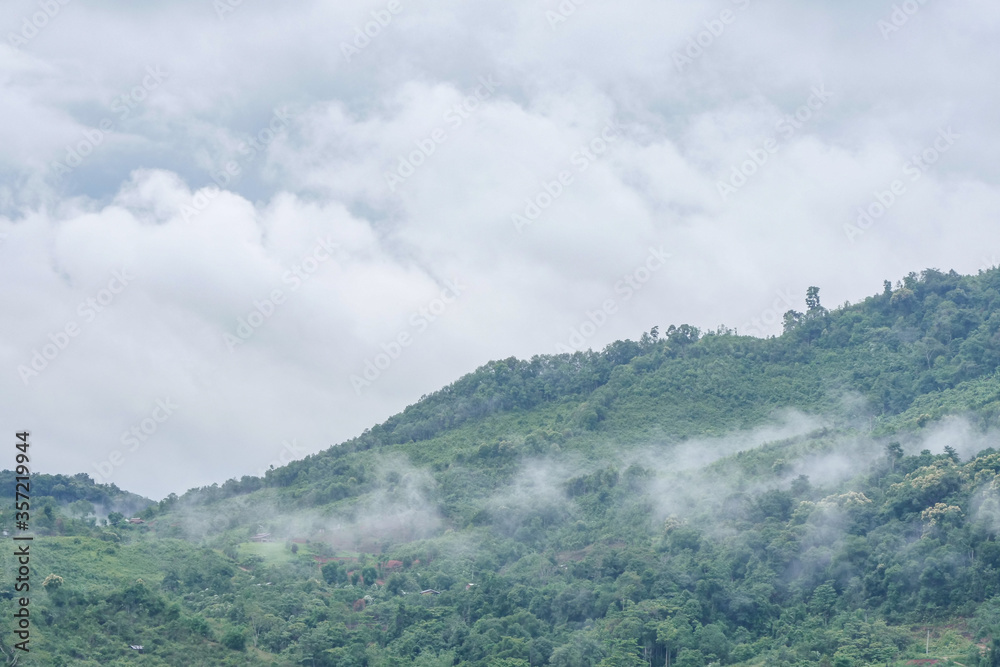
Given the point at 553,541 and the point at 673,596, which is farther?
the point at 553,541

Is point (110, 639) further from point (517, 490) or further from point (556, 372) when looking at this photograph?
point (556, 372)

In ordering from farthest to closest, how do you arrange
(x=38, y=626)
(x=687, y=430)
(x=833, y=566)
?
(x=687, y=430) < (x=833, y=566) < (x=38, y=626)

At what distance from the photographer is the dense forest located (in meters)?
41.4

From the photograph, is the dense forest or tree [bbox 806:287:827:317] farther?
tree [bbox 806:287:827:317]

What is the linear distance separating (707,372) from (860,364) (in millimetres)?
9166

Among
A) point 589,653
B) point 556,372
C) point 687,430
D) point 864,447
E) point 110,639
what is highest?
point 556,372

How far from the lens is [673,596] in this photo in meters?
45.1

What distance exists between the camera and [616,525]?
5472cm

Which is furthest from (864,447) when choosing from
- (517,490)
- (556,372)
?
(556,372)

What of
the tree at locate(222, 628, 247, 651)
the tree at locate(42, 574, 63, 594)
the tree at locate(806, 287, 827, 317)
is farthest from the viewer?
the tree at locate(806, 287, 827, 317)

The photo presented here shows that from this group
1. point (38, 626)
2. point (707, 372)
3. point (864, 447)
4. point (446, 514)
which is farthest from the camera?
point (707, 372)

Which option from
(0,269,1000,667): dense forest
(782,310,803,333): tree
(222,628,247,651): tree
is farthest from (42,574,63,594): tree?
(782,310,803,333): tree

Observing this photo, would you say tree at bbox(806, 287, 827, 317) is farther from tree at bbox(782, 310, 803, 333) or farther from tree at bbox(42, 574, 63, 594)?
tree at bbox(42, 574, 63, 594)

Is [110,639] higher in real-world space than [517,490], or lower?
lower
